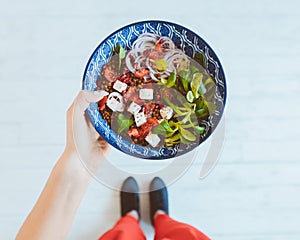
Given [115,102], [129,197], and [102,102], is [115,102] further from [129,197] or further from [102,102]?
[129,197]

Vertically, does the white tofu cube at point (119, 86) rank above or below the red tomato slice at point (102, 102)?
above

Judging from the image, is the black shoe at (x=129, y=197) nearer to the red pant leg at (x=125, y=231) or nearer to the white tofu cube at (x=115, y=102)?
the red pant leg at (x=125, y=231)

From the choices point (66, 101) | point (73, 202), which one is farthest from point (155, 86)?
point (66, 101)

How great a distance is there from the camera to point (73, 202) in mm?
1146

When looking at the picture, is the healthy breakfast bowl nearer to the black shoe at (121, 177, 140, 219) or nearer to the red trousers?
the red trousers

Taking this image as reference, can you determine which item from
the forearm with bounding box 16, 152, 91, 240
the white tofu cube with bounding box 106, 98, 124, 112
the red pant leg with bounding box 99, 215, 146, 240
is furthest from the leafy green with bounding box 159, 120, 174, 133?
the red pant leg with bounding box 99, 215, 146, 240

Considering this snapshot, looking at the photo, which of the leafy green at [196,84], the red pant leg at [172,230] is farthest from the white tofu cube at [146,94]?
the red pant leg at [172,230]

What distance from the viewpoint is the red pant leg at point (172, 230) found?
116 centimetres

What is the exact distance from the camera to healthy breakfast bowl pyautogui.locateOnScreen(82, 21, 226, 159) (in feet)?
3.53

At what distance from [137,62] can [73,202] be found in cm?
37

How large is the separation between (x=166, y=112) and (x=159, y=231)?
16.2 inches

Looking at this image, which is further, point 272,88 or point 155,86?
point 272,88

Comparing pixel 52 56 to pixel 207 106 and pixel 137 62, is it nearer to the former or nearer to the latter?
pixel 137 62

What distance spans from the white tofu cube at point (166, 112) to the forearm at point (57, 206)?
0.74ft
